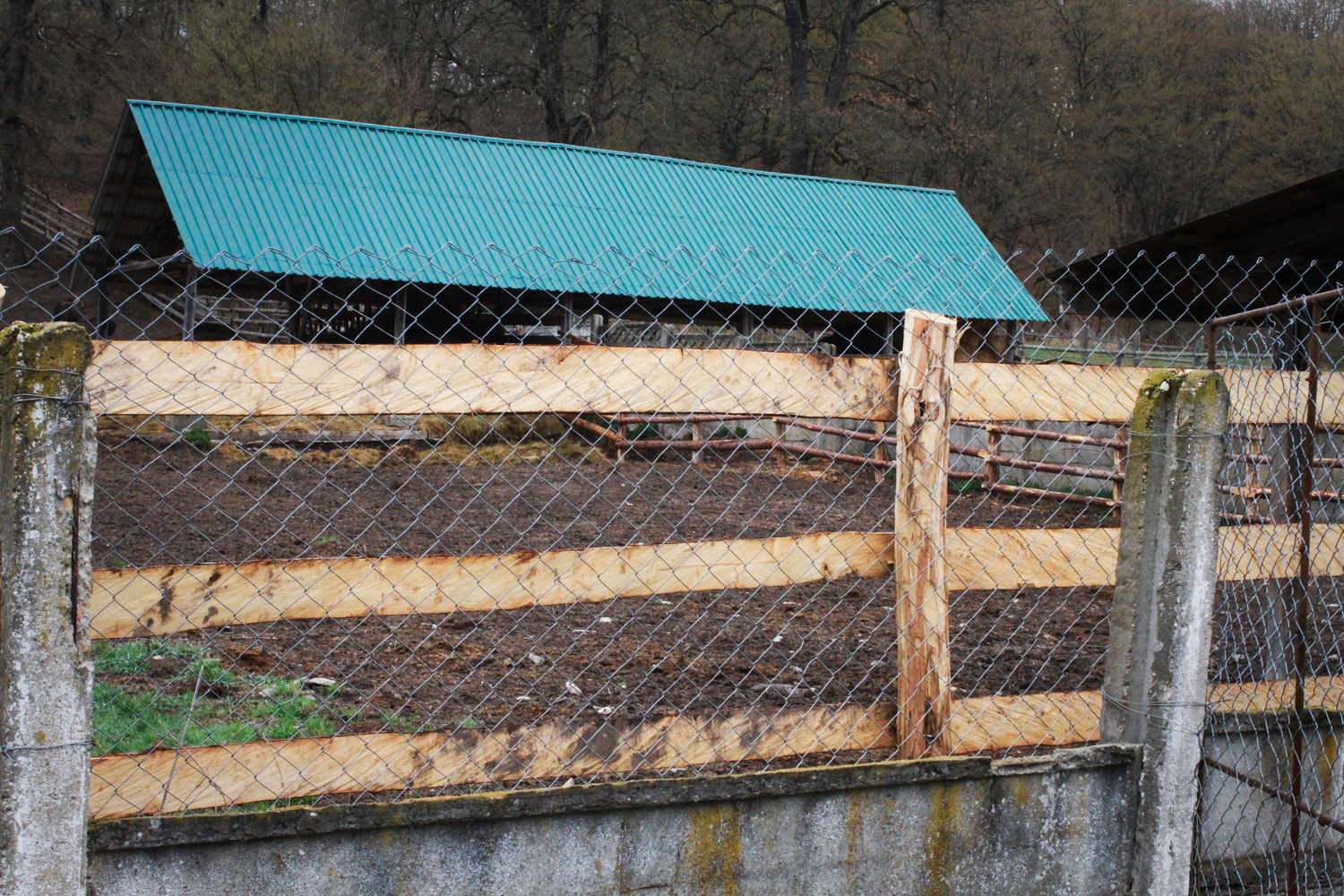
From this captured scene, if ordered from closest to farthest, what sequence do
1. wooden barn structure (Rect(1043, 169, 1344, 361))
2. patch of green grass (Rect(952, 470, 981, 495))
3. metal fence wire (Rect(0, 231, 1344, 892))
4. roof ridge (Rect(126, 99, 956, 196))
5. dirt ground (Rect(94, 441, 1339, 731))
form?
metal fence wire (Rect(0, 231, 1344, 892))
dirt ground (Rect(94, 441, 1339, 731))
wooden barn structure (Rect(1043, 169, 1344, 361))
patch of green grass (Rect(952, 470, 981, 495))
roof ridge (Rect(126, 99, 956, 196))

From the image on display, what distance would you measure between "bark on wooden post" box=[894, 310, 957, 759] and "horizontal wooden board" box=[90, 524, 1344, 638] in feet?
0.33

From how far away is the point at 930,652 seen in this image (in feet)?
9.77

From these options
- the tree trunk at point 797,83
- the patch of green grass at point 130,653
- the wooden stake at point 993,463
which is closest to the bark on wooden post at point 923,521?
the patch of green grass at point 130,653

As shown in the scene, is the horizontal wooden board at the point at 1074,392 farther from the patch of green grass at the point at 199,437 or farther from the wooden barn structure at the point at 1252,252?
the patch of green grass at the point at 199,437

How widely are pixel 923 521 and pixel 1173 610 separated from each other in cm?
70

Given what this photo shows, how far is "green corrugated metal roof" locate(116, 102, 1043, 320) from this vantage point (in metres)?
14.6

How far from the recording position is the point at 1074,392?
131 inches

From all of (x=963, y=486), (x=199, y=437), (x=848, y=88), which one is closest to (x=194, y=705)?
(x=199, y=437)

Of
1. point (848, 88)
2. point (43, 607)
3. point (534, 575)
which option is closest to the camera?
point (43, 607)

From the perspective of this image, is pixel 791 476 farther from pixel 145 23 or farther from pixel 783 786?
pixel 145 23

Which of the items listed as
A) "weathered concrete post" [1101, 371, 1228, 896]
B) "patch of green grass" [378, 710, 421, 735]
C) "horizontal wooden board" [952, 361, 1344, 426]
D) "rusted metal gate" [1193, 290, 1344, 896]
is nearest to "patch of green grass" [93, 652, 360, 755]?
"patch of green grass" [378, 710, 421, 735]

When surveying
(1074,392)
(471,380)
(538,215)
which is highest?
(538,215)

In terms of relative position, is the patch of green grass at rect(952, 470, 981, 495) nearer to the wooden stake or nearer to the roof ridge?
the wooden stake

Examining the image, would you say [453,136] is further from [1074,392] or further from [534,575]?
[534,575]
